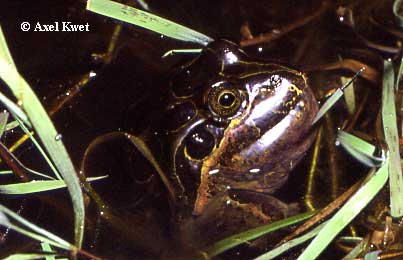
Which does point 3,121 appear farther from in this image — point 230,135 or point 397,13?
point 397,13

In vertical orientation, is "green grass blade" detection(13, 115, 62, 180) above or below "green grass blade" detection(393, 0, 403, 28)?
below

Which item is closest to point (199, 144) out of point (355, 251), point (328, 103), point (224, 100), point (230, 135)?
point (230, 135)

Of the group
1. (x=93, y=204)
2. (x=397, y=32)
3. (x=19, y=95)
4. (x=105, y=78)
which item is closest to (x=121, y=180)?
(x=93, y=204)

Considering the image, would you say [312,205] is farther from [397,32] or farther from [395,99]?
[397,32]

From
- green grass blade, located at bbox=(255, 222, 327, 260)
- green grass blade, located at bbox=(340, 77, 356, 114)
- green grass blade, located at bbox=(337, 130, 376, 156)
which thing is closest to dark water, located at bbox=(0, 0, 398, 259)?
green grass blade, located at bbox=(340, 77, 356, 114)

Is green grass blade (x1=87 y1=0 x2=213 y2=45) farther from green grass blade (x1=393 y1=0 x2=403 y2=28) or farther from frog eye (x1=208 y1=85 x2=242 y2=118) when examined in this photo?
green grass blade (x1=393 y1=0 x2=403 y2=28)

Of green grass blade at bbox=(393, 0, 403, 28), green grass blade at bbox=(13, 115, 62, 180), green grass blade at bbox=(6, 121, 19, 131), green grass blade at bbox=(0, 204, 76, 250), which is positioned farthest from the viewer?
green grass blade at bbox=(393, 0, 403, 28)

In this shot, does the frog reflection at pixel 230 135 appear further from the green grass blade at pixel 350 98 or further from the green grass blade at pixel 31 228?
the green grass blade at pixel 31 228

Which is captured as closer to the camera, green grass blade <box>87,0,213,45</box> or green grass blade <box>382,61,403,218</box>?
green grass blade <box>382,61,403,218</box>
